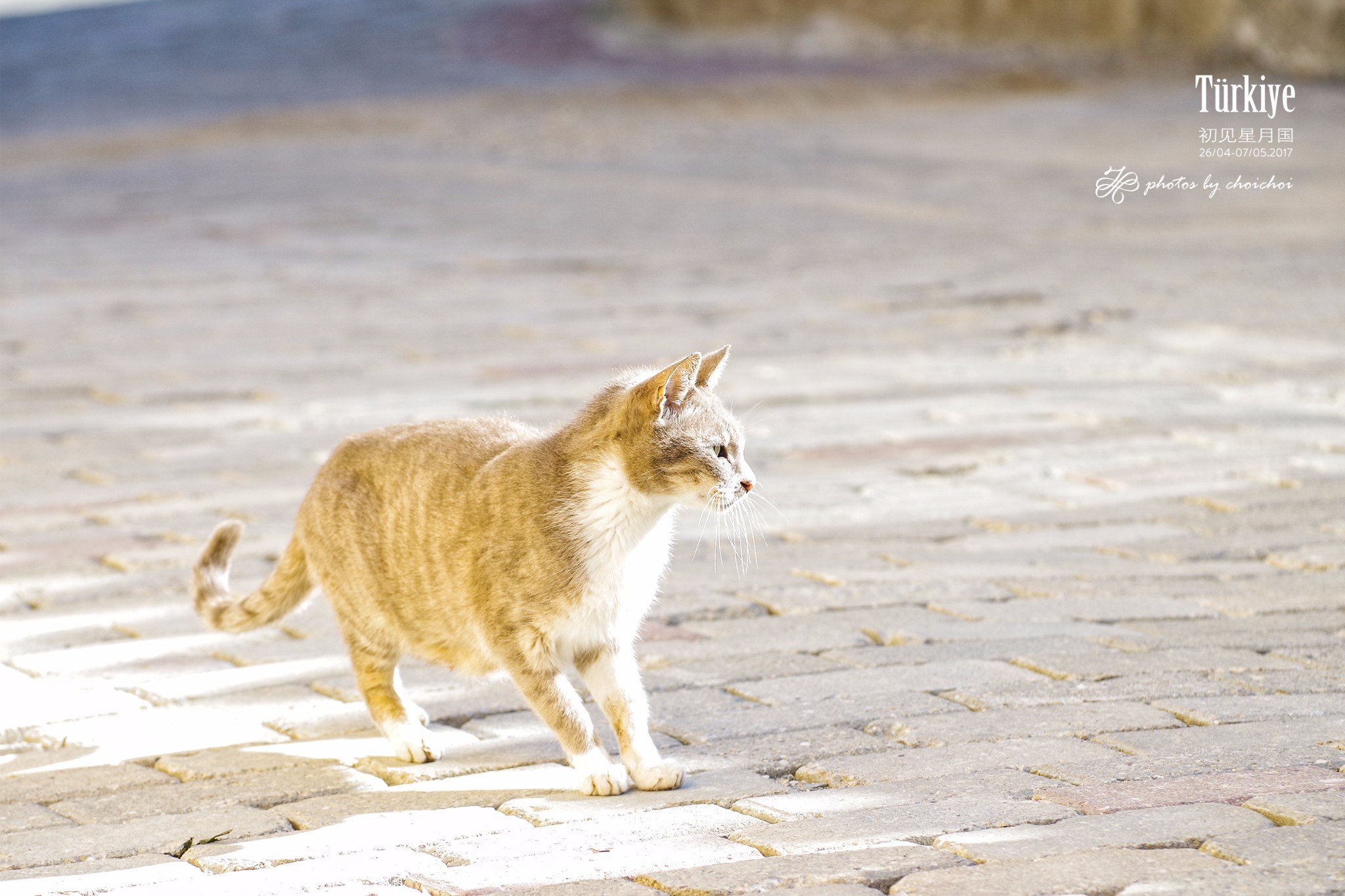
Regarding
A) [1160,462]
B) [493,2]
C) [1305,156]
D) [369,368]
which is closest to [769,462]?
[1160,462]

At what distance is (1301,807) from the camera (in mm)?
2865

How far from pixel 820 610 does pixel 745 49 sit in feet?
70.9

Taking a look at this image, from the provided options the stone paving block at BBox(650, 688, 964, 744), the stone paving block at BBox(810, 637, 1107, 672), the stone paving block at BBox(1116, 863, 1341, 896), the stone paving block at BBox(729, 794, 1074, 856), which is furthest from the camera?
the stone paving block at BBox(810, 637, 1107, 672)

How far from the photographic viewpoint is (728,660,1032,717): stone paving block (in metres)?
3.70

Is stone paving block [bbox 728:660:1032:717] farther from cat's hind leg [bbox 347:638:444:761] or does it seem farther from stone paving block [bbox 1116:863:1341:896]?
stone paving block [bbox 1116:863:1341:896]

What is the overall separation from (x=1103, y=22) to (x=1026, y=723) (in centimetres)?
2056

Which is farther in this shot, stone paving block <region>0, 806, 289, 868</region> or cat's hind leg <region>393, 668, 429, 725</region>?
cat's hind leg <region>393, 668, 429, 725</region>

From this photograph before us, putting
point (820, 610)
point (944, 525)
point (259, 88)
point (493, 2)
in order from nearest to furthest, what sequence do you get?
point (820, 610)
point (944, 525)
point (259, 88)
point (493, 2)

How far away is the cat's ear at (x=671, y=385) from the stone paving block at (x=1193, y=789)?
103 centimetres

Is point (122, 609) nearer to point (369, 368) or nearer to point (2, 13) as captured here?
point (369, 368)

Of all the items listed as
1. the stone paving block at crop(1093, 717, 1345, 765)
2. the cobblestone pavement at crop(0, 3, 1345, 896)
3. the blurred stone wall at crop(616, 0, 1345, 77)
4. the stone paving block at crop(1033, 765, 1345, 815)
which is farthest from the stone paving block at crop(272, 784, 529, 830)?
the blurred stone wall at crop(616, 0, 1345, 77)

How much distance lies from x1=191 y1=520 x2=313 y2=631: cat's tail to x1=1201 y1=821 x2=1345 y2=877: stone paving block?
6.93ft

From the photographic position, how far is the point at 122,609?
452cm

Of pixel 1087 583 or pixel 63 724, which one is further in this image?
pixel 1087 583
